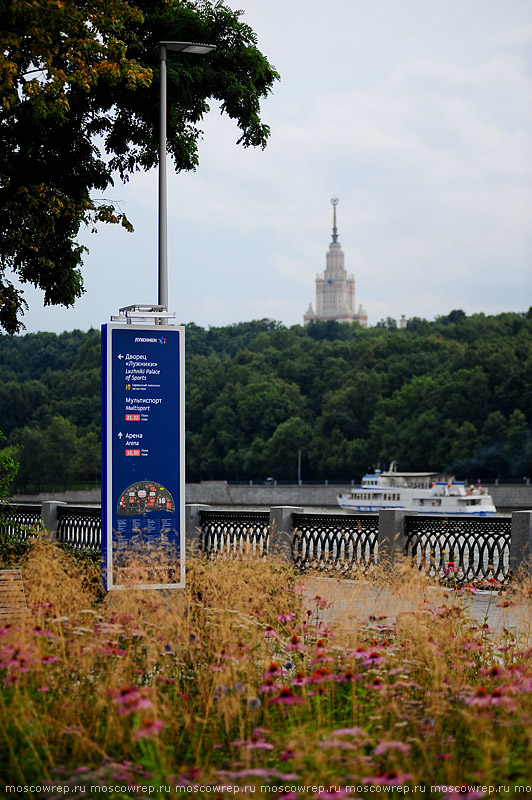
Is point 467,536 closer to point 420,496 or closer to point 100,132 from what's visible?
point 100,132

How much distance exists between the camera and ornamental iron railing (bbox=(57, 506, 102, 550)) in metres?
18.3

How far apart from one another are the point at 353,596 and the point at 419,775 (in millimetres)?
3545

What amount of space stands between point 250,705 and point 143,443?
244 inches

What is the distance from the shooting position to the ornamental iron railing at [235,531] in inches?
652

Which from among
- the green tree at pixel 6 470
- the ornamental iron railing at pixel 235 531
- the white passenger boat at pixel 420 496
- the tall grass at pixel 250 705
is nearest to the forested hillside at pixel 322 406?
the white passenger boat at pixel 420 496

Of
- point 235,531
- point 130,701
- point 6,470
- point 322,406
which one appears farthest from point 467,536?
point 322,406

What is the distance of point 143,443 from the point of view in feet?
35.4

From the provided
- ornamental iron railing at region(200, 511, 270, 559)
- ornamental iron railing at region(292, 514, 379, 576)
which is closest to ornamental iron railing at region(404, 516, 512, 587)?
ornamental iron railing at region(292, 514, 379, 576)

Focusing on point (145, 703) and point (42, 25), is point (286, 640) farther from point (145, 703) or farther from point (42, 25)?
point (42, 25)

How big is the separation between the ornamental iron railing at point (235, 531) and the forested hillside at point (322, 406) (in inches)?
3001

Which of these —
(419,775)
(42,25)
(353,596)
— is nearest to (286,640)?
(353,596)

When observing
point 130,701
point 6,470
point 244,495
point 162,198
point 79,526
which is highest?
point 162,198

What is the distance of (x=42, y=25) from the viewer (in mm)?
12016

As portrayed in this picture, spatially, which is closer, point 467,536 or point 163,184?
point 163,184
